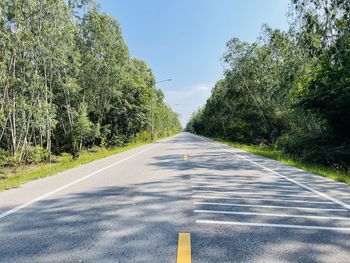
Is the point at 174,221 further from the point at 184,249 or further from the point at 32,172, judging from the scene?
the point at 32,172

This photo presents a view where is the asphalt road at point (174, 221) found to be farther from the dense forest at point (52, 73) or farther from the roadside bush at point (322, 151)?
the dense forest at point (52, 73)

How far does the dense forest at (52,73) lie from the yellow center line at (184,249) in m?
12.8

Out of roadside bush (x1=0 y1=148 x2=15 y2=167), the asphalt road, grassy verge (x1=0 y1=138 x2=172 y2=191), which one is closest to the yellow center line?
the asphalt road

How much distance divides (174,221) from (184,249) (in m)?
1.25

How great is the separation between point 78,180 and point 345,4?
16137 millimetres

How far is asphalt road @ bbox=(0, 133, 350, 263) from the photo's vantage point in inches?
150

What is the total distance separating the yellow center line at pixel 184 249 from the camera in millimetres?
3559

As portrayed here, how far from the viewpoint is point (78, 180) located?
9.84 metres

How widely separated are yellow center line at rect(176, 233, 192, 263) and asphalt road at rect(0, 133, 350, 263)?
0.20ft

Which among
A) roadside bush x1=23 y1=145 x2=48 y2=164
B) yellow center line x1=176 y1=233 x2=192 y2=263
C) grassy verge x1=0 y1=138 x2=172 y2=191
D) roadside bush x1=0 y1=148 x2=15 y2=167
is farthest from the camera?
roadside bush x1=23 y1=145 x2=48 y2=164

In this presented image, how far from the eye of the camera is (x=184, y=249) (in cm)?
385

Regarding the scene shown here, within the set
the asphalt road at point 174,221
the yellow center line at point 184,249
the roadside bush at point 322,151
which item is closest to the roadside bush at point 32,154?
the asphalt road at point 174,221

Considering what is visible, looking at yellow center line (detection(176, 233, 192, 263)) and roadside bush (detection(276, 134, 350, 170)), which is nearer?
yellow center line (detection(176, 233, 192, 263))

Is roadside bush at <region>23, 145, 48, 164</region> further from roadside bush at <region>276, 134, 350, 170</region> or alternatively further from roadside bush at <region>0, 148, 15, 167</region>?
roadside bush at <region>276, 134, 350, 170</region>
